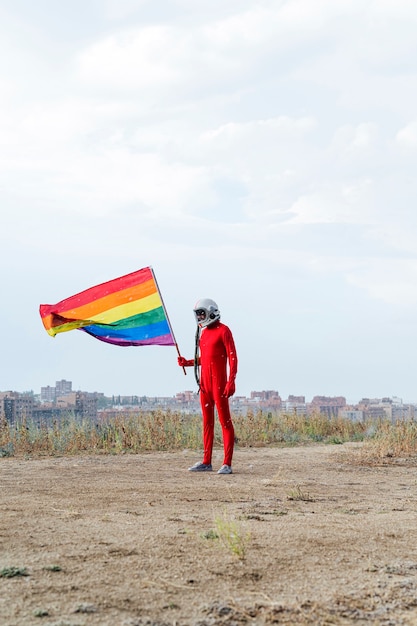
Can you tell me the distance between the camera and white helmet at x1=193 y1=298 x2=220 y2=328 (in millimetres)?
10148

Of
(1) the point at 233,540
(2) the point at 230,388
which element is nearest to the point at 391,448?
(2) the point at 230,388

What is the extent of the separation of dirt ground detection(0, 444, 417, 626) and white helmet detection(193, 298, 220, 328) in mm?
2096

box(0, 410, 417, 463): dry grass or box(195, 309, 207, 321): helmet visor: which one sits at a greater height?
box(195, 309, 207, 321): helmet visor

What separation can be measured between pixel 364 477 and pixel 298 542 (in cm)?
514

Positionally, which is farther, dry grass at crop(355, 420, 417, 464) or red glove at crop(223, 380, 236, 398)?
dry grass at crop(355, 420, 417, 464)

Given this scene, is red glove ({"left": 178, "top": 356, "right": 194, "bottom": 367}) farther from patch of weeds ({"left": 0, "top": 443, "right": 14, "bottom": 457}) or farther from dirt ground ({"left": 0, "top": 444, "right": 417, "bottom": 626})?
patch of weeds ({"left": 0, "top": 443, "right": 14, "bottom": 457})

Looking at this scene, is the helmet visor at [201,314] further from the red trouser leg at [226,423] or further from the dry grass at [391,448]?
the dry grass at [391,448]

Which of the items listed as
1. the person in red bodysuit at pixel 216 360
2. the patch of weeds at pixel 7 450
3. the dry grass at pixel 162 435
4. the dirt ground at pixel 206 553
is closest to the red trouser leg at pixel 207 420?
the person in red bodysuit at pixel 216 360

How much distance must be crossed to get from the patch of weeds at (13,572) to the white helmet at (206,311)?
5.87 m

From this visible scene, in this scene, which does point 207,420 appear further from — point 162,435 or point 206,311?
point 162,435

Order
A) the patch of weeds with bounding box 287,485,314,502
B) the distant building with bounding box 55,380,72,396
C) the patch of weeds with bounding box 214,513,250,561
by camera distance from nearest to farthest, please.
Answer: the patch of weeds with bounding box 214,513,250,561, the patch of weeds with bounding box 287,485,314,502, the distant building with bounding box 55,380,72,396

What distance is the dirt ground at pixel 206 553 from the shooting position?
387cm

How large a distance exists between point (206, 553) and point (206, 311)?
→ 543cm

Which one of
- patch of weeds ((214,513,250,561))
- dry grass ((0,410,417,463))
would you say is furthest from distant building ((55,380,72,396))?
patch of weeds ((214,513,250,561))
